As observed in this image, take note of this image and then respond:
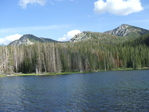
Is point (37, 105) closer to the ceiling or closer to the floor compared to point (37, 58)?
closer to the floor

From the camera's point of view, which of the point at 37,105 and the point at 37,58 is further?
the point at 37,58

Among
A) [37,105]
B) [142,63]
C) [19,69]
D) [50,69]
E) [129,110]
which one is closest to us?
[129,110]

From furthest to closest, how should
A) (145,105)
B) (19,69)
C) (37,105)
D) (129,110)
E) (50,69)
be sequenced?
(19,69), (50,69), (37,105), (145,105), (129,110)

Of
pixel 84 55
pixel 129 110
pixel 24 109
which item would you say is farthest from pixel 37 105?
pixel 84 55

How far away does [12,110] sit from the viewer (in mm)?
31438

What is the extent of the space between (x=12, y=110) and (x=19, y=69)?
13338 centimetres

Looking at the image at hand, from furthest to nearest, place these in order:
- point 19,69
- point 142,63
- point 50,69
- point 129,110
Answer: point 142,63 → point 19,69 → point 50,69 → point 129,110

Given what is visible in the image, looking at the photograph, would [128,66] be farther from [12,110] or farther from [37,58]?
[12,110]

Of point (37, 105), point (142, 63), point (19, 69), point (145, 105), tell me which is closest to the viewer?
point (145, 105)

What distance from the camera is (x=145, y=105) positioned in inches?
1218

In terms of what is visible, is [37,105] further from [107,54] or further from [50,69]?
[107,54]

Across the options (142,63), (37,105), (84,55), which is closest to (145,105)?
(37,105)

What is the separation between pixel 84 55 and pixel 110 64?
26340mm

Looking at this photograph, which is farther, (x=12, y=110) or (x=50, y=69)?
(x=50, y=69)
